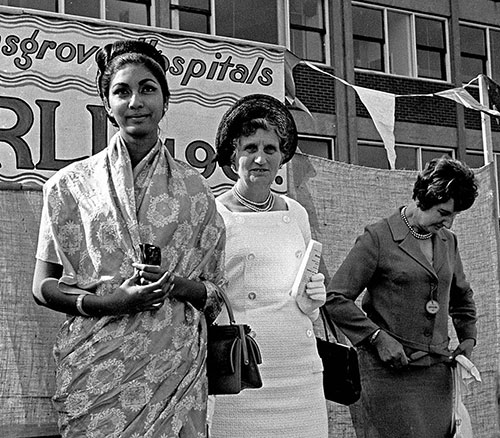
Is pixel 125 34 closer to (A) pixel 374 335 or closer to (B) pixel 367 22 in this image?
(A) pixel 374 335

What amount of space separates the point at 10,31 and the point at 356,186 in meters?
2.08

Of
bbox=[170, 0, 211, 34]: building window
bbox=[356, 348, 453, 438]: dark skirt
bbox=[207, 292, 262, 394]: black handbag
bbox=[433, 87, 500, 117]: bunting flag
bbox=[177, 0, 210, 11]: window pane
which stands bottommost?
bbox=[356, 348, 453, 438]: dark skirt

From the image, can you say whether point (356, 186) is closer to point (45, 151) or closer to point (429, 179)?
point (429, 179)

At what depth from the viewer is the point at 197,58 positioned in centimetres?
376

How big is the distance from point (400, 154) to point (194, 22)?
5.03m

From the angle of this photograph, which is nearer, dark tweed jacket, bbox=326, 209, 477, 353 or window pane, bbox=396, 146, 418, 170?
Answer: dark tweed jacket, bbox=326, 209, 477, 353

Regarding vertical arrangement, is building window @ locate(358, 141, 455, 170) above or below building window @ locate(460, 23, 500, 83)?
below

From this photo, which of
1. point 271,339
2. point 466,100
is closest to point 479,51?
point 466,100

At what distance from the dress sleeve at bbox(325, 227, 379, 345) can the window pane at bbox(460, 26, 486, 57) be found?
16.5 meters

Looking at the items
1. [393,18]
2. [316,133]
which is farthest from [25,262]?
[393,18]

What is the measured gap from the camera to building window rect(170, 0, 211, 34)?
15328 millimetres

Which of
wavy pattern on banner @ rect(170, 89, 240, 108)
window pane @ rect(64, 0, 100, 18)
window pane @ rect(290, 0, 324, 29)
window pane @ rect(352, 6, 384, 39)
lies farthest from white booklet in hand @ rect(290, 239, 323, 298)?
window pane @ rect(352, 6, 384, 39)

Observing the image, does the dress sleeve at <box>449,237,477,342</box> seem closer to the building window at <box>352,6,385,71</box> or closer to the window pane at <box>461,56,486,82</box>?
the building window at <box>352,6,385,71</box>

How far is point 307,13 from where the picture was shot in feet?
56.0
